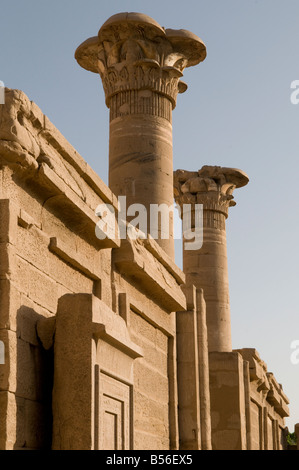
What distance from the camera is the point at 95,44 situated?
14.8m

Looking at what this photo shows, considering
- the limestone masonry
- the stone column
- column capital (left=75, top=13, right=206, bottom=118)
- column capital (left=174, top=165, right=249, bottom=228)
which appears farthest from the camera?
column capital (left=174, top=165, right=249, bottom=228)

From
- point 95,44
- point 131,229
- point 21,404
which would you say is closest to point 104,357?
point 21,404

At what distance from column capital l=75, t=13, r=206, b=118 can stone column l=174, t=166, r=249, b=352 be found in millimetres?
6772

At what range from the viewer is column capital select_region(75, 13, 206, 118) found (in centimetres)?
1328

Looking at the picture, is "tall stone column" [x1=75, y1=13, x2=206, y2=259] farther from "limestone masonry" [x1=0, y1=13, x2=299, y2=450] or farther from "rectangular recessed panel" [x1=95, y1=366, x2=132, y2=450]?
"rectangular recessed panel" [x1=95, y1=366, x2=132, y2=450]

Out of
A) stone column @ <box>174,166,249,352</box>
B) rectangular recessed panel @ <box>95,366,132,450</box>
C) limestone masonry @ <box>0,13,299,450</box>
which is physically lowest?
rectangular recessed panel @ <box>95,366,132,450</box>

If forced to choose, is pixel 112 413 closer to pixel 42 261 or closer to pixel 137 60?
pixel 42 261

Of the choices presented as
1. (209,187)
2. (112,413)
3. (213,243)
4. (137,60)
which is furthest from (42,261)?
(209,187)

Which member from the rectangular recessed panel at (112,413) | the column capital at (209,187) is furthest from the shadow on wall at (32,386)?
the column capital at (209,187)

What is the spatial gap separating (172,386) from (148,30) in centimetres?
621

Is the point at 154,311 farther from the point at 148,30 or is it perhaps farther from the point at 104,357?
the point at 148,30

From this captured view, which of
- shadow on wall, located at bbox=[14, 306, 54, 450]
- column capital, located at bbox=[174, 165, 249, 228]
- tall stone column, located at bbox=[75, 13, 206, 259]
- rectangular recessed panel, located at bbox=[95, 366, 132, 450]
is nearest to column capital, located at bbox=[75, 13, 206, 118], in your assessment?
tall stone column, located at bbox=[75, 13, 206, 259]

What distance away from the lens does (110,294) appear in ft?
28.3

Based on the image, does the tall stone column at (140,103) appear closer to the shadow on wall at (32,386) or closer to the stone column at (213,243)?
the stone column at (213,243)
